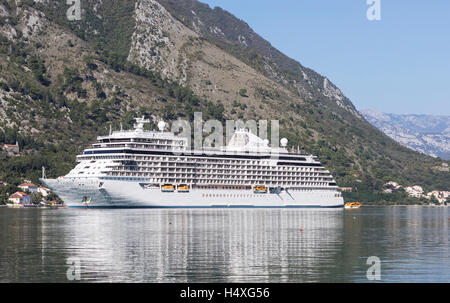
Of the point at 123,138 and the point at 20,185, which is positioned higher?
the point at 123,138

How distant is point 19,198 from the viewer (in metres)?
150

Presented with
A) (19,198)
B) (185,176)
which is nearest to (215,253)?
(185,176)

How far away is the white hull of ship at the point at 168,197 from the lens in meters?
124

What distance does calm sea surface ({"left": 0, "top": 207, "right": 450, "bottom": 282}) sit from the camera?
4362cm

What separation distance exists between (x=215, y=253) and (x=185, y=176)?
295ft

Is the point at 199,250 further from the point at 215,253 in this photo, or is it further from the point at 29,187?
the point at 29,187

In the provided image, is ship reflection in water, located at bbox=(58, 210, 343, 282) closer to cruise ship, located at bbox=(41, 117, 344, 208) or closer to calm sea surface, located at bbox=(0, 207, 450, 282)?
calm sea surface, located at bbox=(0, 207, 450, 282)

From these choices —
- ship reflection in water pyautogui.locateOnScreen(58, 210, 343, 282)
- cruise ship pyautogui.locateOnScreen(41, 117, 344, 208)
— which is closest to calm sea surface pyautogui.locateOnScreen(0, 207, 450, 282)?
ship reflection in water pyautogui.locateOnScreen(58, 210, 343, 282)

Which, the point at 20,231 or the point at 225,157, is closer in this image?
the point at 20,231
